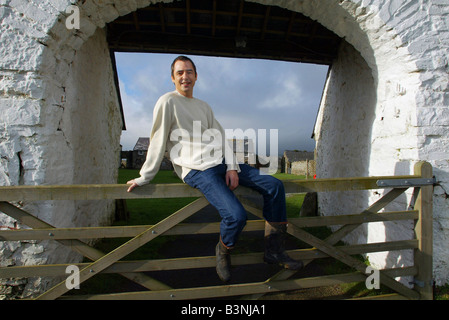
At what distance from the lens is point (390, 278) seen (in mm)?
2359

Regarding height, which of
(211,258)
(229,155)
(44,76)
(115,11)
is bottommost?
(211,258)

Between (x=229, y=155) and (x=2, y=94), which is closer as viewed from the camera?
(x=229, y=155)

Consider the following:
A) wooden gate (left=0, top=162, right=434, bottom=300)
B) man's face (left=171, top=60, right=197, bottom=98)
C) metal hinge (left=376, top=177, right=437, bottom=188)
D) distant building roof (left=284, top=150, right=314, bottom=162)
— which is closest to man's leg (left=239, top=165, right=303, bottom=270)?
wooden gate (left=0, top=162, right=434, bottom=300)

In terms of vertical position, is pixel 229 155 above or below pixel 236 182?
above

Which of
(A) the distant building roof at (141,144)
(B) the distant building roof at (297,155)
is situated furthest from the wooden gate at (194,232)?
(A) the distant building roof at (141,144)

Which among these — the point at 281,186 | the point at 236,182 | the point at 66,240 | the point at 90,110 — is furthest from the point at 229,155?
the point at 90,110

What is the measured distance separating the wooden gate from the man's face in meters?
0.82

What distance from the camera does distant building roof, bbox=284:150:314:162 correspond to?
27.8 m

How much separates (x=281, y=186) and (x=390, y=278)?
143 cm

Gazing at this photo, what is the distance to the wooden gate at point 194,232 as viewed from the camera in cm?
203

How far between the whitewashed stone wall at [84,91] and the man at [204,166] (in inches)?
47.0

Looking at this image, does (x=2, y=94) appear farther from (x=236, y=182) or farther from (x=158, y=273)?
(x=158, y=273)

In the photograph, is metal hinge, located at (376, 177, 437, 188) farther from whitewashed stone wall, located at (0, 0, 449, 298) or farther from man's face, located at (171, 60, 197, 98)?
man's face, located at (171, 60, 197, 98)

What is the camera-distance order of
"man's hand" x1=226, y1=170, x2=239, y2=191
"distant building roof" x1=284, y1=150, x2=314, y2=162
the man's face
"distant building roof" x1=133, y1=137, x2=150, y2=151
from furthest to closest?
1. "distant building roof" x1=133, y1=137, x2=150, y2=151
2. "distant building roof" x1=284, y1=150, x2=314, y2=162
3. the man's face
4. "man's hand" x1=226, y1=170, x2=239, y2=191
